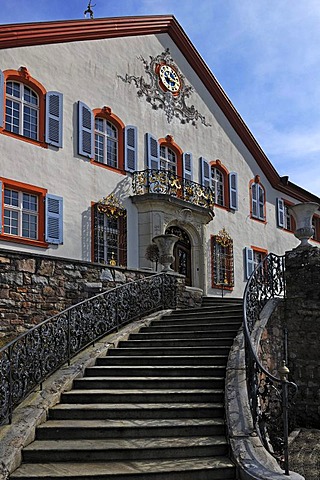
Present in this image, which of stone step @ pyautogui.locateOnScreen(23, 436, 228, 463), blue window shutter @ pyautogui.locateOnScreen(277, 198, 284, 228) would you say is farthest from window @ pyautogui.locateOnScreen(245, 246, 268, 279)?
stone step @ pyautogui.locateOnScreen(23, 436, 228, 463)

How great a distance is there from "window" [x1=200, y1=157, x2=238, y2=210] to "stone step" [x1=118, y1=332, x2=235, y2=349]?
11.0m

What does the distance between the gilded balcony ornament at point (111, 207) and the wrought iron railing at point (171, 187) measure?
0.83 metres

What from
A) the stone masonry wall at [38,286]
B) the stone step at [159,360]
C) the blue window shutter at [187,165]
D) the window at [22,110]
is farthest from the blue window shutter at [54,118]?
the stone step at [159,360]

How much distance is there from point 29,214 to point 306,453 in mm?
8620

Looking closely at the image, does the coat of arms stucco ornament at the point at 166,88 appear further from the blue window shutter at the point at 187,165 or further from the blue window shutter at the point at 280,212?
the blue window shutter at the point at 280,212

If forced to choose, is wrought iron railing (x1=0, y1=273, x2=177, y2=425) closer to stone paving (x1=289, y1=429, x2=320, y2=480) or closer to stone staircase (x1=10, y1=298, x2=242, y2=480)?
stone staircase (x1=10, y1=298, x2=242, y2=480)

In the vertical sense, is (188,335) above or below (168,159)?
below

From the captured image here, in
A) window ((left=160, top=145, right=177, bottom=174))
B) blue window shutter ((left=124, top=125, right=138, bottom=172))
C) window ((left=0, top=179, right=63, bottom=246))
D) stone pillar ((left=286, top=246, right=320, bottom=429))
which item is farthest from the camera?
window ((left=160, top=145, right=177, bottom=174))

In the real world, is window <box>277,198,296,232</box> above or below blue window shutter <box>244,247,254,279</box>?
above

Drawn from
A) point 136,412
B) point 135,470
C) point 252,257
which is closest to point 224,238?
point 252,257

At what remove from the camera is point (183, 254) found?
1880 centimetres

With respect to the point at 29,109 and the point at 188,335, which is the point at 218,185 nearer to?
the point at 29,109

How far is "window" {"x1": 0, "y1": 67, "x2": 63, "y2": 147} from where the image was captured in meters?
14.1

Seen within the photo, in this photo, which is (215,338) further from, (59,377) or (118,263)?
(118,263)
